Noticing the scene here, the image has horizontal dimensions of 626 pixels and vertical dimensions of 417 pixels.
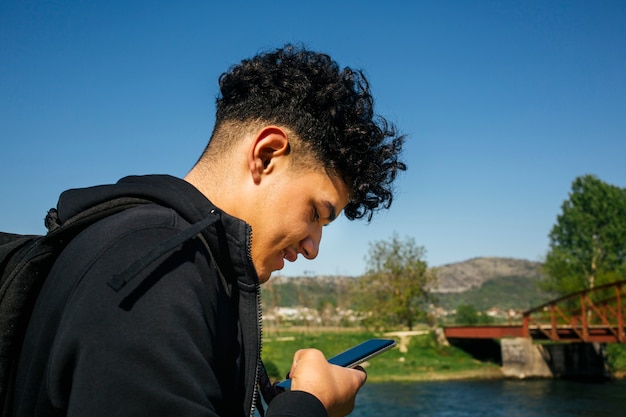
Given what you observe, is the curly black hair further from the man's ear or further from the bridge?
the bridge

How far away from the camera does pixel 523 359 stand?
90.8ft

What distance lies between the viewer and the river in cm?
1959

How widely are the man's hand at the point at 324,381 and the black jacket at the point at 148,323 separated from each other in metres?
0.04

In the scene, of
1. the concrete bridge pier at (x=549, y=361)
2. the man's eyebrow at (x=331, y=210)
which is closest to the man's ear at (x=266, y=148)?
the man's eyebrow at (x=331, y=210)

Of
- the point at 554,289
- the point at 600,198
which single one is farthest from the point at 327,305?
the point at 600,198

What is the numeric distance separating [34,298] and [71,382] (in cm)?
23

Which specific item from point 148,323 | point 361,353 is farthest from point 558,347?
point 148,323

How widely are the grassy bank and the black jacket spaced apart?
24.7 metres

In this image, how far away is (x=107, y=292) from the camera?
0.92 m

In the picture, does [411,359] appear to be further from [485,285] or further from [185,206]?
[485,285]

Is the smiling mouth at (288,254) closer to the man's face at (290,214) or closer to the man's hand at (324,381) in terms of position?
the man's face at (290,214)

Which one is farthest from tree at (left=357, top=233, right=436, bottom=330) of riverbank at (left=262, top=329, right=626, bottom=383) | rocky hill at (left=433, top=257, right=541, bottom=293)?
A: rocky hill at (left=433, top=257, right=541, bottom=293)

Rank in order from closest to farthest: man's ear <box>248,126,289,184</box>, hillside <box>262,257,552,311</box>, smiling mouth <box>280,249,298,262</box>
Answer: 1. man's ear <box>248,126,289,184</box>
2. smiling mouth <box>280,249,298,262</box>
3. hillside <box>262,257,552,311</box>

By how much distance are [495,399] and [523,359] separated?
6.42 metres
